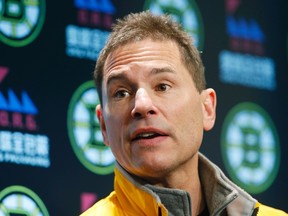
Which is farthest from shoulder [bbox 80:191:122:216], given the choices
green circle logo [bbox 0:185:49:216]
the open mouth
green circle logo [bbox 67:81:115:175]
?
green circle logo [bbox 67:81:115:175]

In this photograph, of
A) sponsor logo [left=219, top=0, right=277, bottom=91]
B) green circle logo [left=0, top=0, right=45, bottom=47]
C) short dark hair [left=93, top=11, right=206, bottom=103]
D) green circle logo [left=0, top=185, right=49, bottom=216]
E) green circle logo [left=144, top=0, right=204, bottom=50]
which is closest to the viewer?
short dark hair [left=93, top=11, right=206, bottom=103]

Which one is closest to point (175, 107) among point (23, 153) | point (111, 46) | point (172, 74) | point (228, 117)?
point (172, 74)

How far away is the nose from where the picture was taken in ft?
5.74

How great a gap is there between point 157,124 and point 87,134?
885 mm

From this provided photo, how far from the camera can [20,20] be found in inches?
102

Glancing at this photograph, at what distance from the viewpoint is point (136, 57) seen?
6.02 feet

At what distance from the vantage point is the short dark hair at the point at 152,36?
1879 mm

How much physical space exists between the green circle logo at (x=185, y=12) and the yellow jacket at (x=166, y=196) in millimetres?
1034

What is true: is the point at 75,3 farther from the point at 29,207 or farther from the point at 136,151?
the point at 136,151

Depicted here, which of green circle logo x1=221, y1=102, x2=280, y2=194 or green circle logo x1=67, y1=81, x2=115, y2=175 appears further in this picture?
green circle logo x1=221, y1=102, x2=280, y2=194

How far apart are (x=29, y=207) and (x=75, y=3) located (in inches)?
25.3

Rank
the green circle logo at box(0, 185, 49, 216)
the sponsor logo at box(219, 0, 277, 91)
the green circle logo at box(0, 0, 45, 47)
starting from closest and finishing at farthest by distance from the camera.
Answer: the green circle logo at box(0, 185, 49, 216)
the green circle logo at box(0, 0, 45, 47)
the sponsor logo at box(219, 0, 277, 91)

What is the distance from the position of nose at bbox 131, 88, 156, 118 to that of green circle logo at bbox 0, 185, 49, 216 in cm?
76

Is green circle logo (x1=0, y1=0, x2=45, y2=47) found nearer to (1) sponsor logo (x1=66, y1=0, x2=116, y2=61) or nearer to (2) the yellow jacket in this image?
(1) sponsor logo (x1=66, y1=0, x2=116, y2=61)
